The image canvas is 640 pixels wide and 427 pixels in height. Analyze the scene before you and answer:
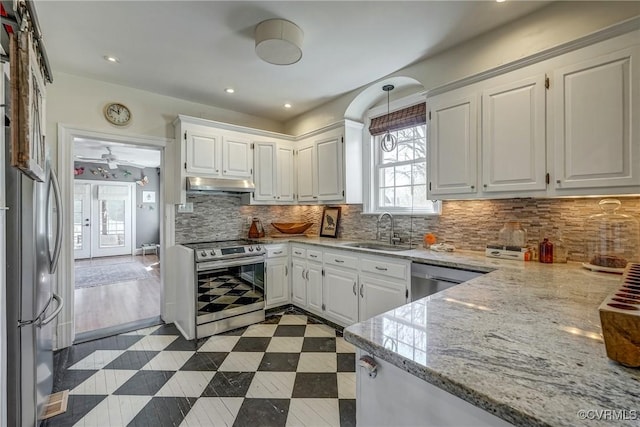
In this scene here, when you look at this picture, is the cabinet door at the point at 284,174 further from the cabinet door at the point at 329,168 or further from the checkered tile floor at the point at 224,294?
the checkered tile floor at the point at 224,294

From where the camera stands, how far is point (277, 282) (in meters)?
3.52

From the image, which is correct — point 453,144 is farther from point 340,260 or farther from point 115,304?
point 115,304

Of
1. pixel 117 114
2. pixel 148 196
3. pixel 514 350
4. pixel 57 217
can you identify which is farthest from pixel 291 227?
pixel 148 196

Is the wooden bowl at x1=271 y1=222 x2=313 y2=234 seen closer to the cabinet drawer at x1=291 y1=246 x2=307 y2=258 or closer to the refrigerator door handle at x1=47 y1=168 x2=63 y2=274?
the cabinet drawer at x1=291 y1=246 x2=307 y2=258

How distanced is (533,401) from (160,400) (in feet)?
7.26

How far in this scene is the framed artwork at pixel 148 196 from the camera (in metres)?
8.34

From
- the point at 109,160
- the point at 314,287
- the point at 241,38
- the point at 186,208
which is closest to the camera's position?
the point at 241,38

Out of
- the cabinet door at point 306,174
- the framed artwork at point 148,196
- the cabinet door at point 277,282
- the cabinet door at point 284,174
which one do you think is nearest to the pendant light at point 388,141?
the cabinet door at point 306,174

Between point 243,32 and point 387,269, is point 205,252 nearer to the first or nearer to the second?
point 387,269

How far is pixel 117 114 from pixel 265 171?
170 cm

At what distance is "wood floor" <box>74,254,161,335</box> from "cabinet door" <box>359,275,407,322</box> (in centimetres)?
260

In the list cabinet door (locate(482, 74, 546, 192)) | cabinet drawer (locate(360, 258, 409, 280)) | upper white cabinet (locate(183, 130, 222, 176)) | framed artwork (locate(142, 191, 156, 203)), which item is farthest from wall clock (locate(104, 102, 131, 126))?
framed artwork (locate(142, 191, 156, 203))

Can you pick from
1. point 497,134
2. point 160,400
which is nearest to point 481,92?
point 497,134

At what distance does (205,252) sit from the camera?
9.55 feet
